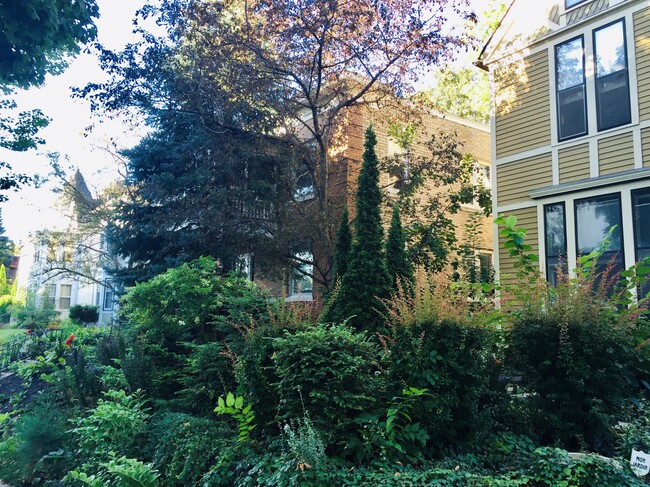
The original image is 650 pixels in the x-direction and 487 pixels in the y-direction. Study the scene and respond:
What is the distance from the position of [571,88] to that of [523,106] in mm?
1044

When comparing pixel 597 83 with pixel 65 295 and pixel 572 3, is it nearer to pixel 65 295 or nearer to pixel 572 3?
pixel 572 3

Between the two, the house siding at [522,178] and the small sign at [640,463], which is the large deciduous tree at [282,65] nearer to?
the house siding at [522,178]

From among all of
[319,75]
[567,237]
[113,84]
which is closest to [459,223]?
[567,237]

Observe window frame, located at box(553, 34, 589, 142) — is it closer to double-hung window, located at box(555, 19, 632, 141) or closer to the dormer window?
double-hung window, located at box(555, 19, 632, 141)

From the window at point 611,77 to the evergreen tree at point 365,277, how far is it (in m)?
5.28

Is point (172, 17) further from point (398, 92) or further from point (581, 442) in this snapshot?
point (581, 442)

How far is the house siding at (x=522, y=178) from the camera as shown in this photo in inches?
403

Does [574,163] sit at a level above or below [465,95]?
below

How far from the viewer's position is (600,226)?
30.2ft

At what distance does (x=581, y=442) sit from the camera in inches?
169

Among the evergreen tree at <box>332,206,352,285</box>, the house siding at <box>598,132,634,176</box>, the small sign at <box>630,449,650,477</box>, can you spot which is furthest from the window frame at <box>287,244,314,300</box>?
the small sign at <box>630,449,650,477</box>

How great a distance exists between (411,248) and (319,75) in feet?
14.1

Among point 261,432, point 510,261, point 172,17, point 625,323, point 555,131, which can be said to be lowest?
point 261,432

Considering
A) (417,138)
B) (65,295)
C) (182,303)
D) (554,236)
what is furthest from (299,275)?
(65,295)
